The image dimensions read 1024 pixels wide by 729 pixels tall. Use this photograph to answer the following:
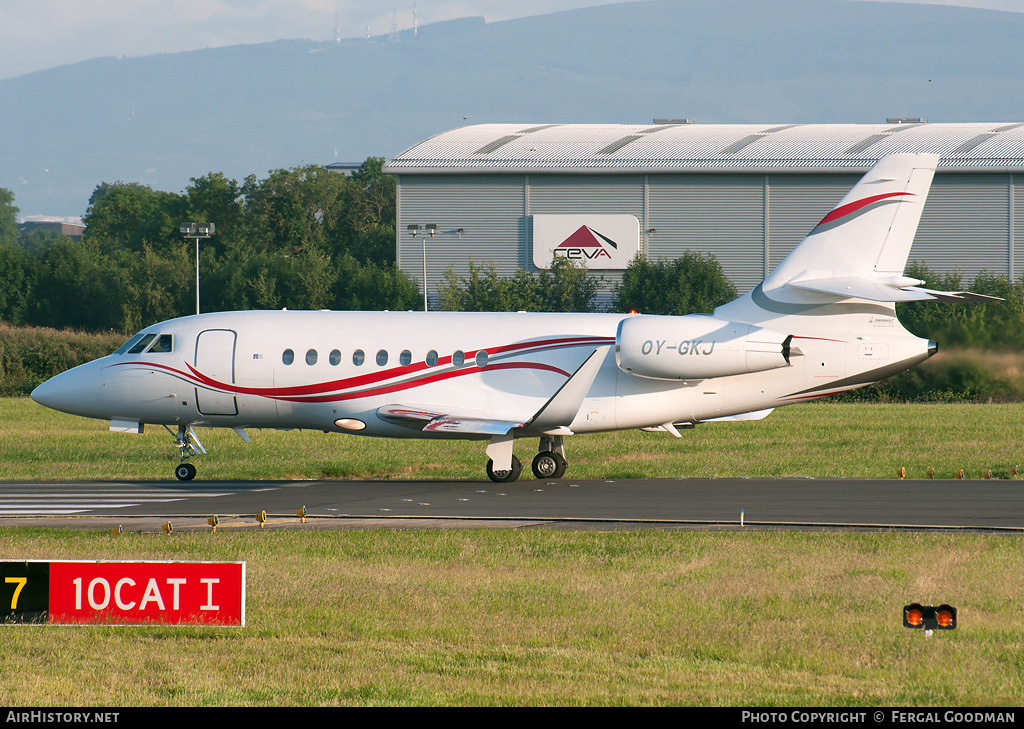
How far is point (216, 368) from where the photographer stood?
27188 mm

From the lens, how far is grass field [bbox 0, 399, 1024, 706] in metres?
9.86

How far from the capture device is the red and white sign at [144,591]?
36.5 ft

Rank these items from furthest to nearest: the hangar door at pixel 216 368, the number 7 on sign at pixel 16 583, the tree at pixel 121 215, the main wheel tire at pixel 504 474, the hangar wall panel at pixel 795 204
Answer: the tree at pixel 121 215, the hangar wall panel at pixel 795 204, the hangar door at pixel 216 368, the main wheel tire at pixel 504 474, the number 7 on sign at pixel 16 583

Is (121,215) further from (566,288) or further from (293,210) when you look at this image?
(566,288)

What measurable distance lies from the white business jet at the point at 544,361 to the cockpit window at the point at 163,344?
→ 0.16 ft

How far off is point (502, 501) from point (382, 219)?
329 ft

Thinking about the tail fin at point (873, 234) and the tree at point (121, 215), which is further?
the tree at point (121, 215)

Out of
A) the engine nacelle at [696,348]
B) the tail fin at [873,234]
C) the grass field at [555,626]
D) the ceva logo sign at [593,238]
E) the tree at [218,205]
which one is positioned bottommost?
the grass field at [555,626]

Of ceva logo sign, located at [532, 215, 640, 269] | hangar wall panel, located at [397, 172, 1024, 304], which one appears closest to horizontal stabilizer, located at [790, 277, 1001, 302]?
hangar wall panel, located at [397, 172, 1024, 304]

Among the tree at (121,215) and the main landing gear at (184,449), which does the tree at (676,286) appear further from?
the tree at (121,215)

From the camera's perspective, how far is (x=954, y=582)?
1407 cm

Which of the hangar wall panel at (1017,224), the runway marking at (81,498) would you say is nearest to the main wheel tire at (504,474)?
the runway marking at (81,498)

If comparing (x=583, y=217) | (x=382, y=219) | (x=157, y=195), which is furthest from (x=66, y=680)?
(x=157, y=195)

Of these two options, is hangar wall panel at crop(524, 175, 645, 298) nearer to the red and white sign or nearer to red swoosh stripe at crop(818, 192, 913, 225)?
red swoosh stripe at crop(818, 192, 913, 225)
